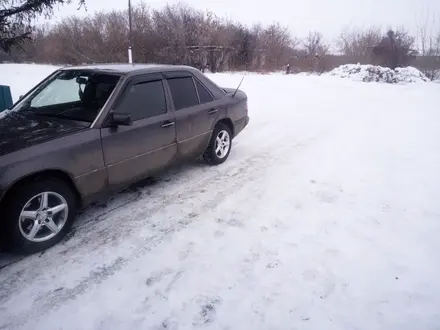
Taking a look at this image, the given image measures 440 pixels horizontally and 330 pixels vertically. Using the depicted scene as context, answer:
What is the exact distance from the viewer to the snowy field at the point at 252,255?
2354 millimetres

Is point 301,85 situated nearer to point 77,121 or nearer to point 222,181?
point 222,181

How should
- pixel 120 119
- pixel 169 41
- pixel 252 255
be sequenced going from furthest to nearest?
pixel 169 41, pixel 120 119, pixel 252 255

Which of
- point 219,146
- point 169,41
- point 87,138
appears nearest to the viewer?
point 87,138

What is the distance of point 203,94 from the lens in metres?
4.80

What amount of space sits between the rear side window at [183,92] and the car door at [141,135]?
18 cm

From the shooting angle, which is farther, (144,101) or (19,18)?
(19,18)

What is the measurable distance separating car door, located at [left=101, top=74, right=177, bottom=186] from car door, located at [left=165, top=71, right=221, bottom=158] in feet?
0.52

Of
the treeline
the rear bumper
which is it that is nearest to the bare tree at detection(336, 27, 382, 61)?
the treeline

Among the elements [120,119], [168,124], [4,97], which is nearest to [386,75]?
[168,124]

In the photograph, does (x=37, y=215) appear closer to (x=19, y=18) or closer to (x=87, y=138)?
(x=87, y=138)

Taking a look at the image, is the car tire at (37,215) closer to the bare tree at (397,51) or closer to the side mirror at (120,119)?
the side mirror at (120,119)

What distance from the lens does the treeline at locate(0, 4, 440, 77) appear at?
2211 centimetres

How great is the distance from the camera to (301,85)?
15.7 meters

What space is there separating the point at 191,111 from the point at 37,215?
7.72ft
